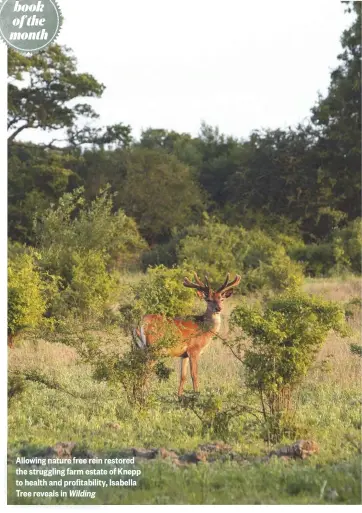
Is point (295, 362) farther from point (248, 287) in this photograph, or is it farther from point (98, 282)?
point (248, 287)

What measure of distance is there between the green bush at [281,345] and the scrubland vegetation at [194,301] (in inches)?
0.7

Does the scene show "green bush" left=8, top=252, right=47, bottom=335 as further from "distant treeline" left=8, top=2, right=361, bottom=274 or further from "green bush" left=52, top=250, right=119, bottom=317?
"distant treeline" left=8, top=2, right=361, bottom=274

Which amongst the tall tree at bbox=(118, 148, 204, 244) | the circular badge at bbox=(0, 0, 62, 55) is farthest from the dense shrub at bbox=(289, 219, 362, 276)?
the circular badge at bbox=(0, 0, 62, 55)

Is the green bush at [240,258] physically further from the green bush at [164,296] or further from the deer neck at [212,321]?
the deer neck at [212,321]

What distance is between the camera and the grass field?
5832 mm

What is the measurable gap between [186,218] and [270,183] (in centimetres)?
387

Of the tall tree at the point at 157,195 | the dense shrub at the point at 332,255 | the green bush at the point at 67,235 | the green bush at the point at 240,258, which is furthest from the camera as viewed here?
the tall tree at the point at 157,195

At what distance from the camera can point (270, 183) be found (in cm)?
3203

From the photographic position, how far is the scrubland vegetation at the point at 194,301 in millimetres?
6902

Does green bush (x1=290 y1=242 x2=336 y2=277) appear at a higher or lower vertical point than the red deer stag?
higher

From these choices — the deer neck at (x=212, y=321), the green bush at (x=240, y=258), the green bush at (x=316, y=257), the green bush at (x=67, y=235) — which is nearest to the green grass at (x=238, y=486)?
the deer neck at (x=212, y=321)

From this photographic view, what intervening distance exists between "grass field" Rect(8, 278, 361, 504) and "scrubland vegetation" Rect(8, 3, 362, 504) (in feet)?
0.07

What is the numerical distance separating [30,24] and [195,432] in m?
3.94

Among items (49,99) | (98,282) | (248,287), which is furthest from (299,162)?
(98,282)
